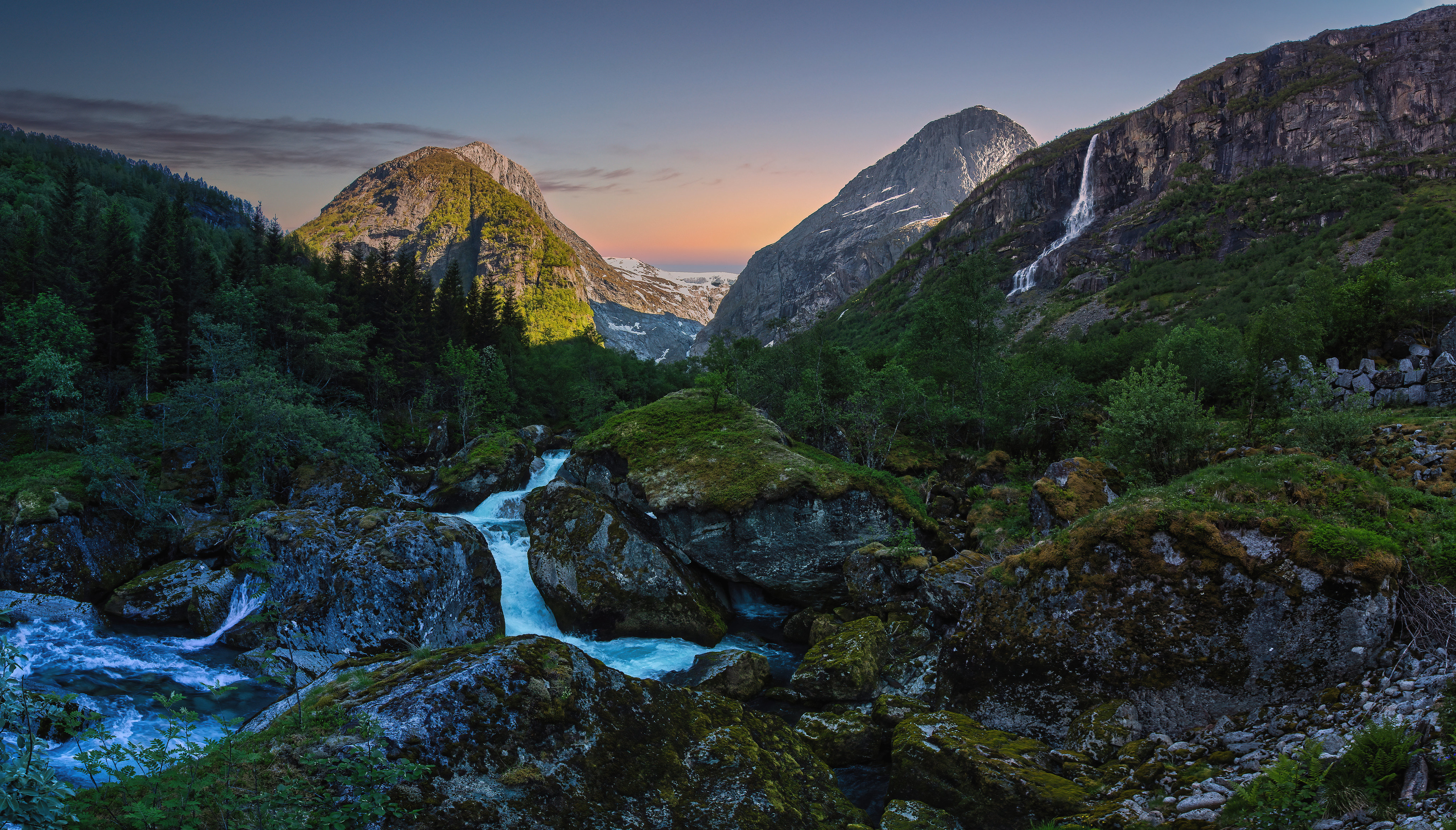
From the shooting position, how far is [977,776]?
9.76 meters

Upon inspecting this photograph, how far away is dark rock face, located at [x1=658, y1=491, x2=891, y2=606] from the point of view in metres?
22.3

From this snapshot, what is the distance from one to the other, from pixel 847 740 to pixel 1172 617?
668cm

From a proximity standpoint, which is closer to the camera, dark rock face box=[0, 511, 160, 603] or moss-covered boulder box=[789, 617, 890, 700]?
moss-covered boulder box=[789, 617, 890, 700]

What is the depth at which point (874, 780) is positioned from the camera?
1195cm

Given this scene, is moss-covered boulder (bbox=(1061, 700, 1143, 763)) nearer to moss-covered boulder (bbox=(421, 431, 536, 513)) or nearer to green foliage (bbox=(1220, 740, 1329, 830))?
green foliage (bbox=(1220, 740, 1329, 830))

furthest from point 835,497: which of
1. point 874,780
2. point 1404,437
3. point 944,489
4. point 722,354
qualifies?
point 722,354

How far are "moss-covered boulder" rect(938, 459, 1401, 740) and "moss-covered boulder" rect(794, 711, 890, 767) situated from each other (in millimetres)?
1777

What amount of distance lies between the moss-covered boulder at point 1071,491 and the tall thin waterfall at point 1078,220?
114 metres

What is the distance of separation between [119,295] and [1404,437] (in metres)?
63.1

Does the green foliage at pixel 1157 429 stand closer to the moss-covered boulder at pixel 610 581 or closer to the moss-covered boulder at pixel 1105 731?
the moss-covered boulder at pixel 1105 731

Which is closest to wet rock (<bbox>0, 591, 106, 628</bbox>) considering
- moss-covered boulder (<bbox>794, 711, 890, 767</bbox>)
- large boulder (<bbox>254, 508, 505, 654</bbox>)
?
large boulder (<bbox>254, 508, 505, 654</bbox>)

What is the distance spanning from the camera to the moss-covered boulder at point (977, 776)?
9023 millimetres

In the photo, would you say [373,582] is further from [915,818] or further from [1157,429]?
[1157,429]

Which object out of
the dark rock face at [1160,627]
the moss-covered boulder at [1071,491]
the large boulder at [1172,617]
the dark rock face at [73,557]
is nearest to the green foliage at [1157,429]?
the moss-covered boulder at [1071,491]
